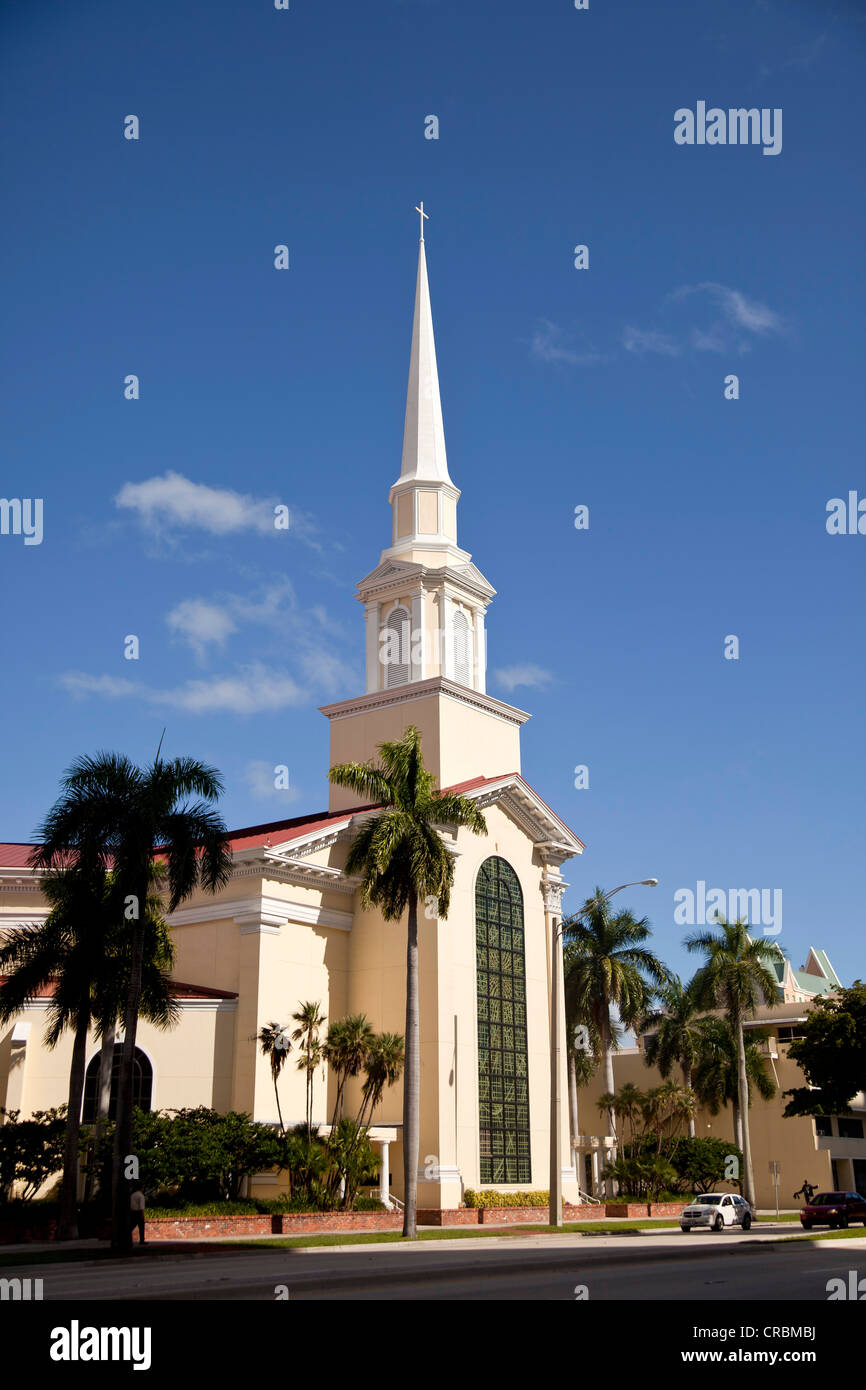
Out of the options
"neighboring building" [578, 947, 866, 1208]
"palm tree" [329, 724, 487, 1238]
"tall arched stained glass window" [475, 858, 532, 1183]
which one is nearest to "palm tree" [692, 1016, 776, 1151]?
"neighboring building" [578, 947, 866, 1208]

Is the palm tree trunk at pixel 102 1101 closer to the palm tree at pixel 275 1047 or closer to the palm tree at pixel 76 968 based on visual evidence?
the palm tree at pixel 76 968

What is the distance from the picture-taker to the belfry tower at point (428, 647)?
49250 mm

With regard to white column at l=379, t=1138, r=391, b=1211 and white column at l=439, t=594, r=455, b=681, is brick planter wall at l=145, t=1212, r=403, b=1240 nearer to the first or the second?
white column at l=379, t=1138, r=391, b=1211

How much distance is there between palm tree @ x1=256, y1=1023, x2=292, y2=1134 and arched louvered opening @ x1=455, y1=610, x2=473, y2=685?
17088mm

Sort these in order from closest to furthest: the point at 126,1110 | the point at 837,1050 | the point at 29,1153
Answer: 1. the point at 126,1110
2. the point at 29,1153
3. the point at 837,1050

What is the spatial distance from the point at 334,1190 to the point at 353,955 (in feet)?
30.1

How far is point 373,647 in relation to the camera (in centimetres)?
5228

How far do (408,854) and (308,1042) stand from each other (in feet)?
29.6

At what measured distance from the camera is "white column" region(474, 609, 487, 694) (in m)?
52.1

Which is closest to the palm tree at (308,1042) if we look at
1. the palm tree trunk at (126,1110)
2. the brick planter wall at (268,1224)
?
the brick planter wall at (268,1224)

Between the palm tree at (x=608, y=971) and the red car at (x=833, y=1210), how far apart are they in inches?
639

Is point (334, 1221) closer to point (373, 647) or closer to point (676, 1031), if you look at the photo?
point (373, 647)

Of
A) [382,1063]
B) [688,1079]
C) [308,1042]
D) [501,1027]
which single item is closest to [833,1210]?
[501,1027]
